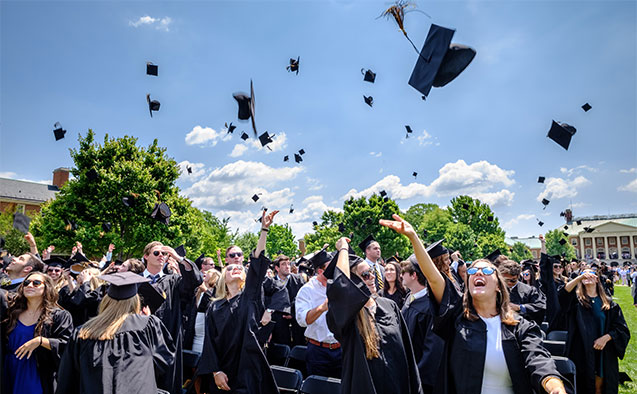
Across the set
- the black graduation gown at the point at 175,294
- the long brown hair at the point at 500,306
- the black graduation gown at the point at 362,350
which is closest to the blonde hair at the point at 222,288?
the black graduation gown at the point at 175,294

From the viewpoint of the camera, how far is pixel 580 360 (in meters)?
5.37

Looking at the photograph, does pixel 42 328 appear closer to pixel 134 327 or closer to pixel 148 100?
pixel 134 327

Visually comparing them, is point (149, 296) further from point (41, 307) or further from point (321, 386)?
point (321, 386)

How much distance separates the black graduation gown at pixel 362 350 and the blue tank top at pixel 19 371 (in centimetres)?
309

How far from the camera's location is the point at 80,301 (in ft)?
15.1

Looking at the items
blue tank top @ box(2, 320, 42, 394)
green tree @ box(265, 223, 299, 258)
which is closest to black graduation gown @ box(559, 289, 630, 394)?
blue tank top @ box(2, 320, 42, 394)

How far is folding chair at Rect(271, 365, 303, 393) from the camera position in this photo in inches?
145

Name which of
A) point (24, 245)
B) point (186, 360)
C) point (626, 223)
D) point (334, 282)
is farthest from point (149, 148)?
point (626, 223)

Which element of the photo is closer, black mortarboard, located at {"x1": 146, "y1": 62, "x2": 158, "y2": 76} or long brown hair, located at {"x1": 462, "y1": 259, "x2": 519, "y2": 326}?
long brown hair, located at {"x1": 462, "y1": 259, "x2": 519, "y2": 326}

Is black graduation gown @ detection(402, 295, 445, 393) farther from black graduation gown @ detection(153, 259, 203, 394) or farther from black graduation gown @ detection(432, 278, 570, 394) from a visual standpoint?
black graduation gown @ detection(153, 259, 203, 394)

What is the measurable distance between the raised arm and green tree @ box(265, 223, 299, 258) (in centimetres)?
5843

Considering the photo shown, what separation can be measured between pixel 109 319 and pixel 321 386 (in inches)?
75.3

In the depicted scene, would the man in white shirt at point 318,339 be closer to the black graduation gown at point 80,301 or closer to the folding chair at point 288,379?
the folding chair at point 288,379

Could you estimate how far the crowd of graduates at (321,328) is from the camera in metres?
2.64
